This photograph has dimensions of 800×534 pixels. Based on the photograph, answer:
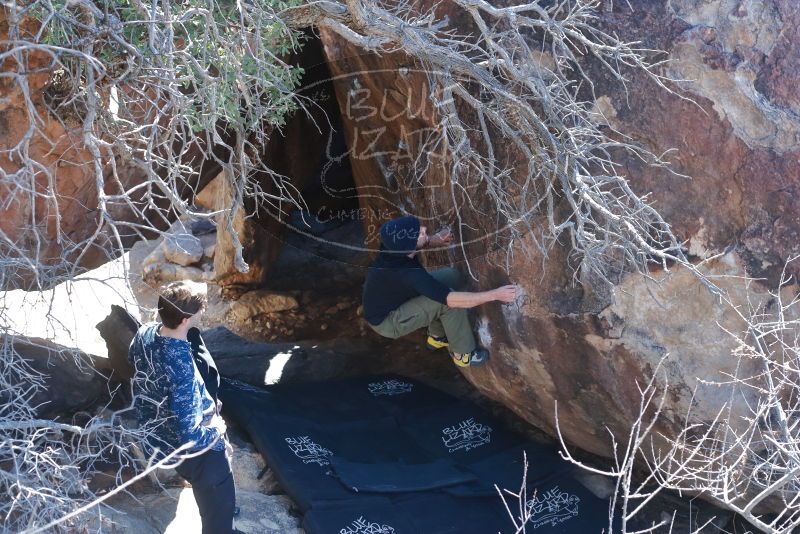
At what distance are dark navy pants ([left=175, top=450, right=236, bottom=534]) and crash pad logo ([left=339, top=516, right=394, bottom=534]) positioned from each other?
59cm

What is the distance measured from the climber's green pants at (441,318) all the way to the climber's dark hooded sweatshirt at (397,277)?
0.05 meters

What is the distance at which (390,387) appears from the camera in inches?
212

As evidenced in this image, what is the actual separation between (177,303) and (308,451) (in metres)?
1.55

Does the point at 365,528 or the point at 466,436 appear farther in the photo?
the point at 466,436

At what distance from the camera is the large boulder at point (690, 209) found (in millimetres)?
3693

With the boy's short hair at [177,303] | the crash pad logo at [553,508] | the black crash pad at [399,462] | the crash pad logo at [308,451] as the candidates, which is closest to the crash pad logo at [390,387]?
the black crash pad at [399,462]

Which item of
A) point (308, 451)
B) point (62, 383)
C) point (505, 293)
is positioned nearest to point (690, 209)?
point (505, 293)

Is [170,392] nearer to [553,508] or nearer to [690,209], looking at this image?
[553,508]

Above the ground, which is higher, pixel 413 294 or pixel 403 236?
pixel 403 236

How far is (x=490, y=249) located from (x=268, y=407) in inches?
58.8

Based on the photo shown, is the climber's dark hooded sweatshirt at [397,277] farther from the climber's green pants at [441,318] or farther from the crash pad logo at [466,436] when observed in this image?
the crash pad logo at [466,436]

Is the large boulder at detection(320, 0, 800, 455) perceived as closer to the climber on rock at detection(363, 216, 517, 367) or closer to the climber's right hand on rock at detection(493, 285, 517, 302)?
the climber's right hand on rock at detection(493, 285, 517, 302)

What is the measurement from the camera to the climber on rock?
4.37 meters

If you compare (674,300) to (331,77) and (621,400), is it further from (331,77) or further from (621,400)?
(331,77)
